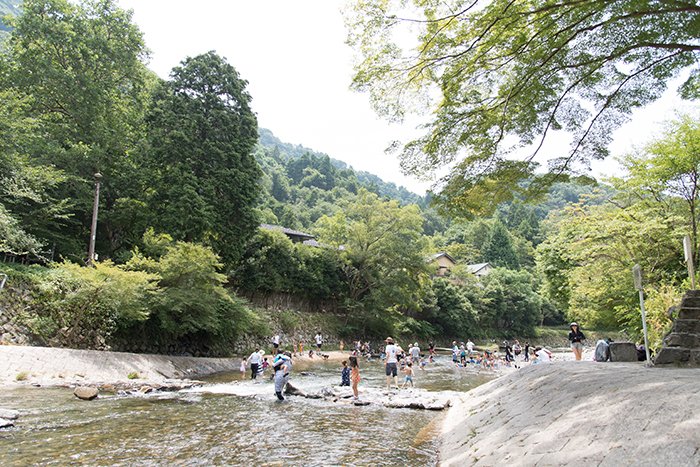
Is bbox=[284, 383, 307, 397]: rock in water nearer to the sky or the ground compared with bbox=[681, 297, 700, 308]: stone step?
nearer to the ground

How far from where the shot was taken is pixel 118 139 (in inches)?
1019

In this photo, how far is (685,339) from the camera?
8367 millimetres

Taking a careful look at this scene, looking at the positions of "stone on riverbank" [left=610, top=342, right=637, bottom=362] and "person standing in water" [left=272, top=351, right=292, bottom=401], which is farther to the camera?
"person standing in water" [left=272, top=351, right=292, bottom=401]

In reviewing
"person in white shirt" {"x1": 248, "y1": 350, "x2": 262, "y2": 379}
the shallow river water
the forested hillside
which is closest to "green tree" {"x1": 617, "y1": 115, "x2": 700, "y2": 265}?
the forested hillside

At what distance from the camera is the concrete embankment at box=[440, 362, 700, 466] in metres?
3.56

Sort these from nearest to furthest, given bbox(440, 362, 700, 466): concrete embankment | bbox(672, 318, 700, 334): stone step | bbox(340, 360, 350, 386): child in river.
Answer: bbox(440, 362, 700, 466): concrete embankment → bbox(672, 318, 700, 334): stone step → bbox(340, 360, 350, 386): child in river

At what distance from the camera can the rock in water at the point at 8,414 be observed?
8.08m

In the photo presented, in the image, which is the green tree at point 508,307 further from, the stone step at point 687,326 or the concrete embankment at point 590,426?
the concrete embankment at point 590,426

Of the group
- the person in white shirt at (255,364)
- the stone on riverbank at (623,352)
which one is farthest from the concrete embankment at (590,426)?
the person in white shirt at (255,364)

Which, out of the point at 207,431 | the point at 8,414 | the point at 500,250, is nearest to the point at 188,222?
the point at 8,414

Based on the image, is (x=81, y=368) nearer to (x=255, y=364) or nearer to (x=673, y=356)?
(x=255, y=364)

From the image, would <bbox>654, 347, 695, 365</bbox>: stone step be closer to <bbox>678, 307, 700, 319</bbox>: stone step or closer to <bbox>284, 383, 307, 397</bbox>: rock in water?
<bbox>678, 307, 700, 319</bbox>: stone step

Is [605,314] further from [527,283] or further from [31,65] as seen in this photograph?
[527,283]

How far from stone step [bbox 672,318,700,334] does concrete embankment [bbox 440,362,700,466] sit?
235 centimetres
